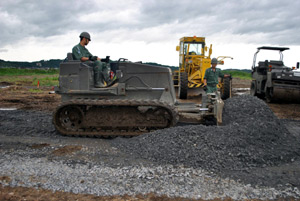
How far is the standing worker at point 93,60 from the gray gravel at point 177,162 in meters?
1.63

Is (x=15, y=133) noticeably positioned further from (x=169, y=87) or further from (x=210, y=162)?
(x=210, y=162)

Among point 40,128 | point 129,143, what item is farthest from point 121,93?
point 40,128

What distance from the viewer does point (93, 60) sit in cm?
745

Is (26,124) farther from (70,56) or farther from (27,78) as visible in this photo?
(27,78)

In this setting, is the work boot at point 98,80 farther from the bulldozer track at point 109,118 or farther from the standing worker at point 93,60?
the bulldozer track at point 109,118

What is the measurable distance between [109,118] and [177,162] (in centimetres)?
246

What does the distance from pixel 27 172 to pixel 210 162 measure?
316cm

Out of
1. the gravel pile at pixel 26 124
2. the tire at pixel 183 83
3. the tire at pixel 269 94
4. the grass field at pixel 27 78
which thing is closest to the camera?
the gravel pile at pixel 26 124

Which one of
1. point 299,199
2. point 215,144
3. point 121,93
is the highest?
point 121,93

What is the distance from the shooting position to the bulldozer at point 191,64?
47.7 ft

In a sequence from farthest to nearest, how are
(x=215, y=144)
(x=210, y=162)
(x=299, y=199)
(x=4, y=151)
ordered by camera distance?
(x=4, y=151) → (x=215, y=144) → (x=210, y=162) → (x=299, y=199)

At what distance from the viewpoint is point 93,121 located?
23.5ft

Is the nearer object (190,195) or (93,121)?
(190,195)

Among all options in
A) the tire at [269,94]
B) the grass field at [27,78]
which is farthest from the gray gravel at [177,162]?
the grass field at [27,78]
